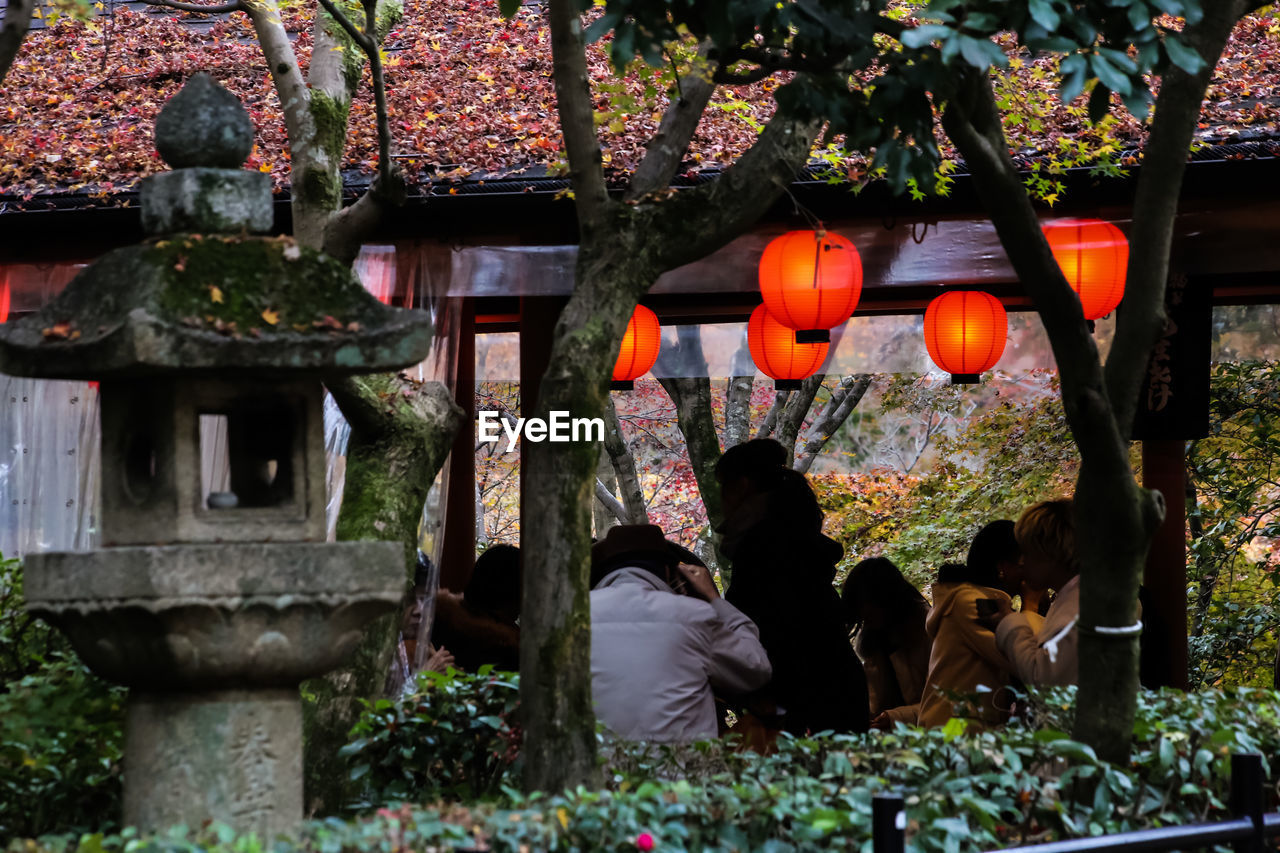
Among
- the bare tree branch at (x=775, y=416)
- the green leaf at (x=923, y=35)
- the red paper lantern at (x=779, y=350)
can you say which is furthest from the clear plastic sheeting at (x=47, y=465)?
the bare tree branch at (x=775, y=416)

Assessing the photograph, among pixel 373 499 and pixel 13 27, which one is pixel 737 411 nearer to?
pixel 373 499

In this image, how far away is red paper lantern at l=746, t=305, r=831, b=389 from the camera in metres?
7.54

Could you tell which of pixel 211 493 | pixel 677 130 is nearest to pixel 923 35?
pixel 677 130

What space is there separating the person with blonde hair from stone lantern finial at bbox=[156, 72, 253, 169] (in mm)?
3018

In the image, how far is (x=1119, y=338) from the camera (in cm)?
382

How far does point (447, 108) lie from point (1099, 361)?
478 centimetres

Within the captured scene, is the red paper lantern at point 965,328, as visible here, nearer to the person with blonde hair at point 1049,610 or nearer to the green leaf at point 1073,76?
the person with blonde hair at point 1049,610

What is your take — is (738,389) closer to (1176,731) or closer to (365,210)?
(365,210)

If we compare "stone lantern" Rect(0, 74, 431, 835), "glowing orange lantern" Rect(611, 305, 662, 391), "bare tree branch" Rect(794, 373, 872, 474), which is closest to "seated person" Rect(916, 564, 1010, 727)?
"glowing orange lantern" Rect(611, 305, 662, 391)

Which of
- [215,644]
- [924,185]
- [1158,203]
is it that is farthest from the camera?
[1158,203]

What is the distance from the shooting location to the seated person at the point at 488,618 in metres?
5.66

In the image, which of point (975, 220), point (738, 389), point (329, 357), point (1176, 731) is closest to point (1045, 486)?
point (738, 389)

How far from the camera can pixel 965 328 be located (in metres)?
7.18

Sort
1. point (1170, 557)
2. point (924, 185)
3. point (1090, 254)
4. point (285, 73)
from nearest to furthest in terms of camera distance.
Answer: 1. point (924, 185)
2. point (285, 73)
3. point (1090, 254)
4. point (1170, 557)
